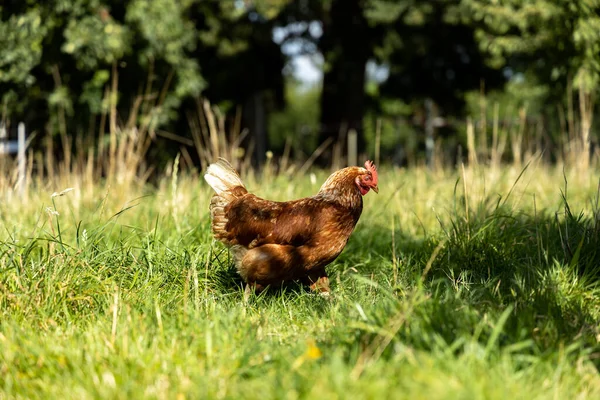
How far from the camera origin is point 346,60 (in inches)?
630

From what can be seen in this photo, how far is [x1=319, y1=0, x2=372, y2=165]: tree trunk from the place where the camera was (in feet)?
51.1

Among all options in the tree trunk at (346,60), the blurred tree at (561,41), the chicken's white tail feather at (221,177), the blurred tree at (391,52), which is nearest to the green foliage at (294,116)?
the blurred tree at (391,52)

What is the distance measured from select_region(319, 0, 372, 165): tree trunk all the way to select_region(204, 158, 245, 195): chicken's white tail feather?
1056 cm

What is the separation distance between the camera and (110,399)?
7.77 feet

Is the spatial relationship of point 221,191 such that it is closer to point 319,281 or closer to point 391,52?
point 319,281

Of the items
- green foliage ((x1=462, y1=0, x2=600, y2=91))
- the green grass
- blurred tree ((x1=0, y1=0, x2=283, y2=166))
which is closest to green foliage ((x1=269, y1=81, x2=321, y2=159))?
blurred tree ((x1=0, y1=0, x2=283, y2=166))

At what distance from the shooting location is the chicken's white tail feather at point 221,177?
438 centimetres

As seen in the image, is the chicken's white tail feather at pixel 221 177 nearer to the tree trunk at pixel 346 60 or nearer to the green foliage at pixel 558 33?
the green foliage at pixel 558 33

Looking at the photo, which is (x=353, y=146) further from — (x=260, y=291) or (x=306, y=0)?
(x=260, y=291)

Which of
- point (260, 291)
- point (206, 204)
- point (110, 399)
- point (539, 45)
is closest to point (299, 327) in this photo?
point (260, 291)

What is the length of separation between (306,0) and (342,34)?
1.17 meters

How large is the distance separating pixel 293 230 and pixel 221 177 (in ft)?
2.40

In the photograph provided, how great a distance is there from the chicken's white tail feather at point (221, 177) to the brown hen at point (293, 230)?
0.58 feet

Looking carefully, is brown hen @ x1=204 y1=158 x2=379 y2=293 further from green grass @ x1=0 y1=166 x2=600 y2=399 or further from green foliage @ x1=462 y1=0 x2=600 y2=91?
green foliage @ x1=462 y1=0 x2=600 y2=91
